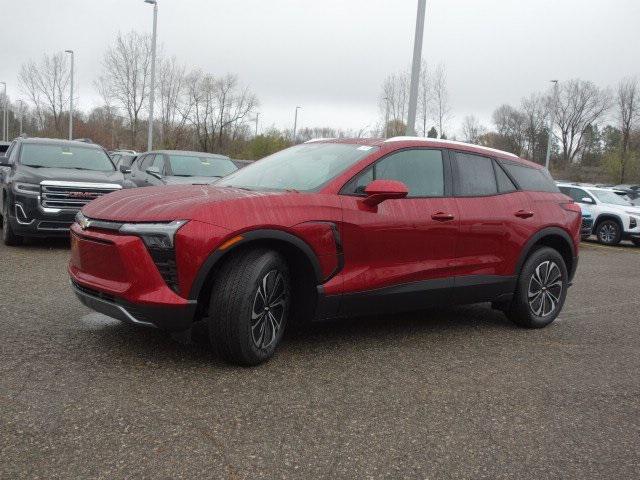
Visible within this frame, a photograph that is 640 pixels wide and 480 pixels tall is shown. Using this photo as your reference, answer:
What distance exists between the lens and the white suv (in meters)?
17.2

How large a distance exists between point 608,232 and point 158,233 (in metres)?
16.5

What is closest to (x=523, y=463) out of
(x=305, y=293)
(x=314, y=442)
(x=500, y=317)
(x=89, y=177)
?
(x=314, y=442)

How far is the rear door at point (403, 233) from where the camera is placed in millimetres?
4430

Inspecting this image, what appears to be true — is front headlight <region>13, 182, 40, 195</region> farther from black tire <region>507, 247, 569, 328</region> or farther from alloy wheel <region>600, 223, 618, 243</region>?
alloy wheel <region>600, 223, 618, 243</region>

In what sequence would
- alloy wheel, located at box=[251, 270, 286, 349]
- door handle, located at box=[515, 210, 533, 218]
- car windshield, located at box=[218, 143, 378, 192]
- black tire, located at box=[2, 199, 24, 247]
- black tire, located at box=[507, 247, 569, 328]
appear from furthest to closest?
black tire, located at box=[2, 199, 24, 247], black tire, located at box=[507, 247, 569, 328], door handle, located at box=[515, 210, 533, 218], car windshield, located at box=[218, 143, 378, 192], alloy wheel, located at box=[251, 270, 286, 349]

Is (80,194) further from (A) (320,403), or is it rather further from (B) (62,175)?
(A) (320,403)

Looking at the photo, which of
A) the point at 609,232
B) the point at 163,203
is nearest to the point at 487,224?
the point at 163,203

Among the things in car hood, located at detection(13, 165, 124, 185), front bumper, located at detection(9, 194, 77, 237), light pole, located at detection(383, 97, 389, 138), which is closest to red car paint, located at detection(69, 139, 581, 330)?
front bumper, located at detection(9, 194, 77, 237)

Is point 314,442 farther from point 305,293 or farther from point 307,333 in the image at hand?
point 307,333

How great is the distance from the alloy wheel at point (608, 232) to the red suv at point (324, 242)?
42.2ft

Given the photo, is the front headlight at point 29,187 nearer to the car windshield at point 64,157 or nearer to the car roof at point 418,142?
the car windshield at point 64,157

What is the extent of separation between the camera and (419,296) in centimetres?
488

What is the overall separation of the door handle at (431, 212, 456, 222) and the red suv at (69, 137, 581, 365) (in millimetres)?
11

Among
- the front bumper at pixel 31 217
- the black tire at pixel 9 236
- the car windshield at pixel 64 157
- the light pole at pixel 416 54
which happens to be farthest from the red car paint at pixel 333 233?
the light pole at pixel 416 54
